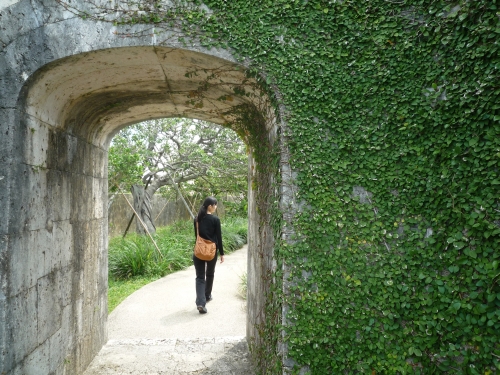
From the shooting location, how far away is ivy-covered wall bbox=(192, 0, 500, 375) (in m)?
2.21

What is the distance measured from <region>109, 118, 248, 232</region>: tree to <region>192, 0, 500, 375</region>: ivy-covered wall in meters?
7.21

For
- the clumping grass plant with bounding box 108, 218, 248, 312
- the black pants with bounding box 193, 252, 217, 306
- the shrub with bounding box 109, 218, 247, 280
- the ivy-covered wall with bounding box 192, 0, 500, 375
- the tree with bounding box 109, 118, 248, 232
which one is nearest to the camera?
the ivy-covered wall with bounding box 192, 0, 500, 375

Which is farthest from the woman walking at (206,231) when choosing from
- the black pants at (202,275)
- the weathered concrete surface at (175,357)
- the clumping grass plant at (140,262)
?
the clumping grass plant at (140,262)

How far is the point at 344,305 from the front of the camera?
95.7 inches

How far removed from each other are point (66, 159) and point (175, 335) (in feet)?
8.98

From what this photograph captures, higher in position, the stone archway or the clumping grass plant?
the stone archway

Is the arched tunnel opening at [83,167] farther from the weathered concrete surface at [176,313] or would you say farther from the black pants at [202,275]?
the black pants at [202,275]

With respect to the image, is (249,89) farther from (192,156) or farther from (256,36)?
(192,156)

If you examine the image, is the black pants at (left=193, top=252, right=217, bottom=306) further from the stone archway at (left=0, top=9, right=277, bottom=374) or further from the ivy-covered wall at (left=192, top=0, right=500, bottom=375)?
the ivy-covered wall at (left=192, top=0, right=500, bottom=375)

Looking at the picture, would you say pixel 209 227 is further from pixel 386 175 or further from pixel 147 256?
pixel 147 256

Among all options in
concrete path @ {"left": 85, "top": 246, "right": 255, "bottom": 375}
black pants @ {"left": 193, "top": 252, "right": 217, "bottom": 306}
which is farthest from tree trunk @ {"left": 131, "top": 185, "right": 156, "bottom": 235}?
black pants @ {"left": 193, "top": 252, "right": 217, "bottom": 306}

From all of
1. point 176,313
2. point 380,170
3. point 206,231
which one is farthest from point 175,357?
point 380,170

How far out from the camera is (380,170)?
2.46 metres

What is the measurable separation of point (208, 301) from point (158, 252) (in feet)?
9.53
